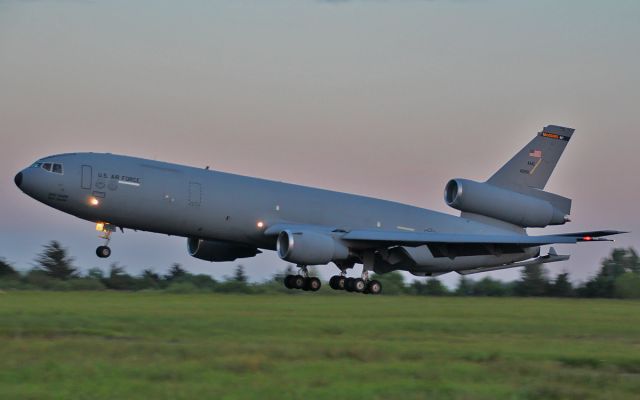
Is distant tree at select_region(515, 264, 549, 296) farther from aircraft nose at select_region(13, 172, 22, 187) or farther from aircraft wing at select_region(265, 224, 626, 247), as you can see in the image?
aircraft nose at select_region(13, 172, 22, 187)

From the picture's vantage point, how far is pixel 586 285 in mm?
48250

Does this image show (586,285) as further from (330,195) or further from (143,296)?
(143,296)

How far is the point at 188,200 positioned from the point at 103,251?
10.6ft

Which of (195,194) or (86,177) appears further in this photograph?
(195,194)

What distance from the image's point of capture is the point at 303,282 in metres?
37.9

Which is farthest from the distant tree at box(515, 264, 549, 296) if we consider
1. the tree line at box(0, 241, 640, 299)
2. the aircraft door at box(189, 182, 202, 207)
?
the aircraft door at box(189, 182, 202, 207)

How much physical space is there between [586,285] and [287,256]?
19155mm

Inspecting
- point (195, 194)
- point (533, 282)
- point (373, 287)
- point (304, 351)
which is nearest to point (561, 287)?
point (533, 282)

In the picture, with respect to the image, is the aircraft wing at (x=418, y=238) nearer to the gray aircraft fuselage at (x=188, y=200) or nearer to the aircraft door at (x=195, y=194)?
the gray aircraft fuselage at (x=188, y=200)

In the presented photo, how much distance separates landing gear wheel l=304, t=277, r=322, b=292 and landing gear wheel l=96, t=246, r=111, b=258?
7404 mm

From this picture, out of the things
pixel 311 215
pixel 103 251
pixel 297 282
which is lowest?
pixel 297 282

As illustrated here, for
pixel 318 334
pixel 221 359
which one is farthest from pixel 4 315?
pixel 221 359

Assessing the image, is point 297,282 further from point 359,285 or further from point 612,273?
point 612,273

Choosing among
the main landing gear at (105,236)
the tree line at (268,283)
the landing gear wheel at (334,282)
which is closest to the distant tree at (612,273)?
the tree line at (268,283)
